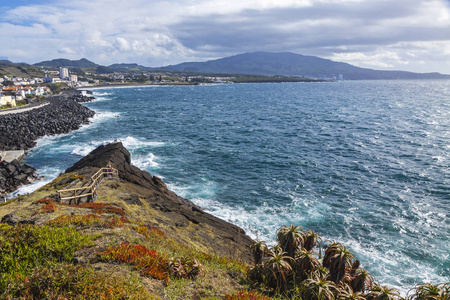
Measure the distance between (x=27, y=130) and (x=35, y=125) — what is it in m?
5.37

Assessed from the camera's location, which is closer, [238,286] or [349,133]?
[238,286]

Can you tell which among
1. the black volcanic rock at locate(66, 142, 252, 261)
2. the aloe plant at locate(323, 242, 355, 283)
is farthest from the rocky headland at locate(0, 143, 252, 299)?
the aloe plant at locate(323, 242, 355, 283)

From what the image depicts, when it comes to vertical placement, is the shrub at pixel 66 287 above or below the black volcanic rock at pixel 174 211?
above

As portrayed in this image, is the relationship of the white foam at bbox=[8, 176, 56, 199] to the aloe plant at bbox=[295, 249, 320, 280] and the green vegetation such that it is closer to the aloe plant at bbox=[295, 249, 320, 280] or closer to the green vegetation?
the green vegetation

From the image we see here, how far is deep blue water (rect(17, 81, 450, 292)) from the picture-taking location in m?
23.7

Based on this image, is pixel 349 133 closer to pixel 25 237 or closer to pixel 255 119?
pixel 255 119

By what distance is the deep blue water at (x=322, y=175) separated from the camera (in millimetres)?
23734

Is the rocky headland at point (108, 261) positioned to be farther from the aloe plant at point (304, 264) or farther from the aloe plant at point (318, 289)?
the aloe plant at point (318, 289)

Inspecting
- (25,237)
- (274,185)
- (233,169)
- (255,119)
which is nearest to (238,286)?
(25,237)

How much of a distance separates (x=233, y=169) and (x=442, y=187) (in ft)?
85.2

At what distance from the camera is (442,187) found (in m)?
33.2

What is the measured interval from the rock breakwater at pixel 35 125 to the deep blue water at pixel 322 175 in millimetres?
3903

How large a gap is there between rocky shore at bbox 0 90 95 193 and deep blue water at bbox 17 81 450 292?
294 centimetres

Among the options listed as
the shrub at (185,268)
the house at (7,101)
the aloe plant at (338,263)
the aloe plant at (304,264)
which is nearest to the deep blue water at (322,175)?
the aloe plant at (304,264)
